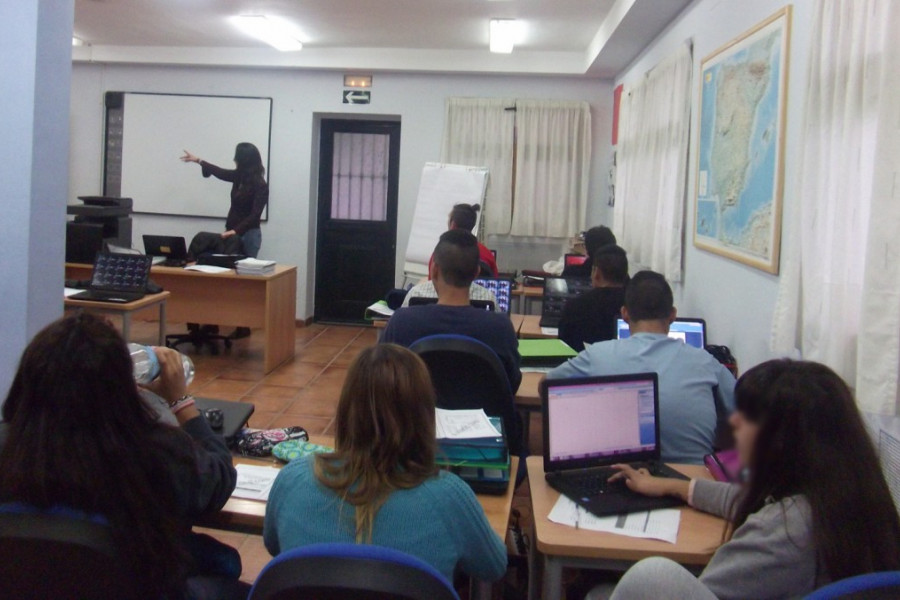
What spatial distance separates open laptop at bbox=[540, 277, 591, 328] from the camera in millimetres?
4602

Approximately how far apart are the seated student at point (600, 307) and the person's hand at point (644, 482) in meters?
1.69

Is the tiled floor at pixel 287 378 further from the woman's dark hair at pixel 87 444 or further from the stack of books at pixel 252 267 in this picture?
the woman's dark hair at pixel 87 444

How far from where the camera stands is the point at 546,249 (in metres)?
7.87

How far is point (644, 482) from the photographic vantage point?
200cm

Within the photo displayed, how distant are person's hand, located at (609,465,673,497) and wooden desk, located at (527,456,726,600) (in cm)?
8

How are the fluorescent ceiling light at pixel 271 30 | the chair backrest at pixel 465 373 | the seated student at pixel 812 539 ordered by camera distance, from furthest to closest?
the fluorescent ceiling light at pixel 271 30, the chair backrest at pixel 465 373, the seated student at pixel 812 539

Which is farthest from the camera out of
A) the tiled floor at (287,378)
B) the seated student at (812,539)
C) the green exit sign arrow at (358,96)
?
the green exit sign arrow at (358,96)

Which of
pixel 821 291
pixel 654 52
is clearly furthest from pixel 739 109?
pixel 654 52

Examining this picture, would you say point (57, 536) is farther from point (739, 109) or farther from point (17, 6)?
point (739, 109)

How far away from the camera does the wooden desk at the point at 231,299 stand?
235 inches

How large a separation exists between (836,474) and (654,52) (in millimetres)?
4955

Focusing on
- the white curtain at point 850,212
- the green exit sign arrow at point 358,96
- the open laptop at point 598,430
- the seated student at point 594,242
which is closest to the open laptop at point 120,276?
the seated student at point 594,242

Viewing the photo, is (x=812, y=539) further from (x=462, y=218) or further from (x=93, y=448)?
(x=462, y=218)

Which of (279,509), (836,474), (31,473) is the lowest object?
(279,509)
